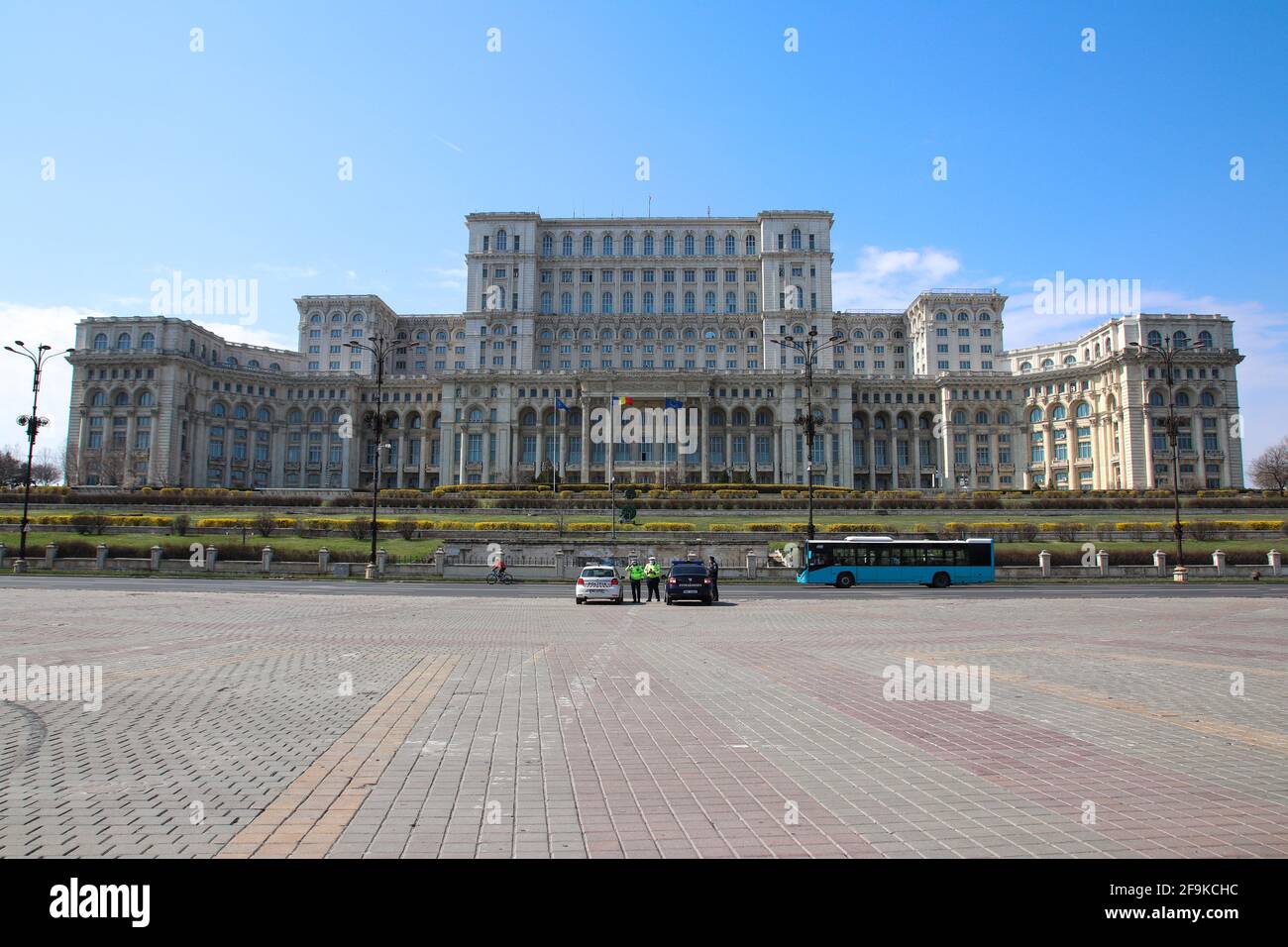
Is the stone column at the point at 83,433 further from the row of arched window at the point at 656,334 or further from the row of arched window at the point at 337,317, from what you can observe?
the row of arched window at the point at 656,334

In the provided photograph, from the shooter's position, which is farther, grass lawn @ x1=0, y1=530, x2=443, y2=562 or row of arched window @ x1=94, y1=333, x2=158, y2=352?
row of arched window @ x1=94, y1=333, x2=158, y2=352

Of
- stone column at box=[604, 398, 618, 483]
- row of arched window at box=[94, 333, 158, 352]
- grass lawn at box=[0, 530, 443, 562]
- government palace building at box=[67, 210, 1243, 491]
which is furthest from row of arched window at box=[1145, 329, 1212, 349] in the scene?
row of arched window at box=[94, 333, 158, 352]

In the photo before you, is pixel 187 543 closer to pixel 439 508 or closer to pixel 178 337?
pixel 439 508

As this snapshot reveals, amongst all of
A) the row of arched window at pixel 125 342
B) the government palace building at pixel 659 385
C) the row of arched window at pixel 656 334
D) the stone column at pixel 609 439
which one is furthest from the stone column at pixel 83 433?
the stone column at pixel 609 439

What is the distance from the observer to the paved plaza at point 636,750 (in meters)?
4.80

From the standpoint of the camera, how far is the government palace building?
99.0 meters

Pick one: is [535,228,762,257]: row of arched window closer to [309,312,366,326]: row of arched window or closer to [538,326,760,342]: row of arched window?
[538,326,760,342]: row of arched window

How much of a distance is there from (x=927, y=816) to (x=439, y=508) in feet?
202

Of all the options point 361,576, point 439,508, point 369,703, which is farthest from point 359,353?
point 369,703

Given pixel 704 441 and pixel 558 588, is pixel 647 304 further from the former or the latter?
pixel 558 588

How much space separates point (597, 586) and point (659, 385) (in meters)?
79.5

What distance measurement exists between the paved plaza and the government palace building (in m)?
84.7

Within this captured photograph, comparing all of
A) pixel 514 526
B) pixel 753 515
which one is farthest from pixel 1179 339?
pixel 514 526
